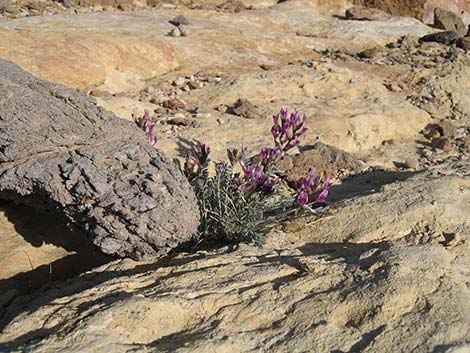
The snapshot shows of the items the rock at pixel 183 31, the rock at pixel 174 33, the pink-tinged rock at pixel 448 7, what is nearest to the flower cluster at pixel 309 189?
the rock at pixel 174 33

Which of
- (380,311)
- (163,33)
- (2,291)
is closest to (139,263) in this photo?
(2,291)

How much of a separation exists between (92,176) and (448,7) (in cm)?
1472

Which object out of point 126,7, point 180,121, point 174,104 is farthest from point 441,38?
point 126,7

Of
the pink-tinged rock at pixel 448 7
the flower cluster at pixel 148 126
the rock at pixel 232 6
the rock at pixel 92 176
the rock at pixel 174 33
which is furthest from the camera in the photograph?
the pink-tinged rock at pixel 448 7

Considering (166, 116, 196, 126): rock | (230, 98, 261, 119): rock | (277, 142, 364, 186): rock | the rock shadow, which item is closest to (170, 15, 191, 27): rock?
(230, 98, 261, 119): rock

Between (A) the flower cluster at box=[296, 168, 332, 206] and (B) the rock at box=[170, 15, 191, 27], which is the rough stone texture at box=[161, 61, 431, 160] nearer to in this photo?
(A) the flower cluster at box=[296, 168, 332, 206]

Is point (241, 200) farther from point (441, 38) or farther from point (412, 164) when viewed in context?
point (441, 38)

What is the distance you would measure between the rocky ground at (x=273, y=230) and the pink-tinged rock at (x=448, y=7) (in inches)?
238

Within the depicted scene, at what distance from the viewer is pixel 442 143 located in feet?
20.7

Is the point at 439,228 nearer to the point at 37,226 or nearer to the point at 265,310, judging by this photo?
the point at 265,310

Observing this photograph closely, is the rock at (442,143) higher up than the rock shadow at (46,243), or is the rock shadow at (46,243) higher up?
the rock shadow at (46,243)

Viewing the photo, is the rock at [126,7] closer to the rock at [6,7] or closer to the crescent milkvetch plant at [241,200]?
the rock at [6,7]

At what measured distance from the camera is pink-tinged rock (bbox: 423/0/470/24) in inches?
561

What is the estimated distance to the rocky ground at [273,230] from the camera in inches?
83.7
